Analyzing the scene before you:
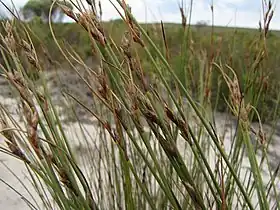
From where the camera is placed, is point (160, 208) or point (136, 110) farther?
point (160, 208)

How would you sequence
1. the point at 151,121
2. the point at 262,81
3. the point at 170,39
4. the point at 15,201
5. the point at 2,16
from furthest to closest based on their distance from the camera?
the point at 170,39 → the point at 15,201 → the point at 262,81 → the point at 2,16 → the point at 151,121

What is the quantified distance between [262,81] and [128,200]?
46 centimetres

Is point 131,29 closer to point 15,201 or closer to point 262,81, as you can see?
point 262,81

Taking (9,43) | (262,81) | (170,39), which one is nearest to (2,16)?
(9,43)

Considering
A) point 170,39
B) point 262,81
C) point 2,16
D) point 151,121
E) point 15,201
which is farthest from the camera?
point 170,39

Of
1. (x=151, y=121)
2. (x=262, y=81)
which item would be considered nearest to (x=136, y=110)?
(x=151, y=121)

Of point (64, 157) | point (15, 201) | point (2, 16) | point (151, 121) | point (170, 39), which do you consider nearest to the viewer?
point (151, 121)

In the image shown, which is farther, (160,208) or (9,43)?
(160,208)

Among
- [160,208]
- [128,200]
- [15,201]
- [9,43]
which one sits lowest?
[15,201]

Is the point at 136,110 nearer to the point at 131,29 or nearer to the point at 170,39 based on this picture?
the point at 131,29

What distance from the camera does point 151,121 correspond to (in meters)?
0.56

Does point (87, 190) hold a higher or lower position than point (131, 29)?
lower

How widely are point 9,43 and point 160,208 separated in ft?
2.26

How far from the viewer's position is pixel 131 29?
0.60m
